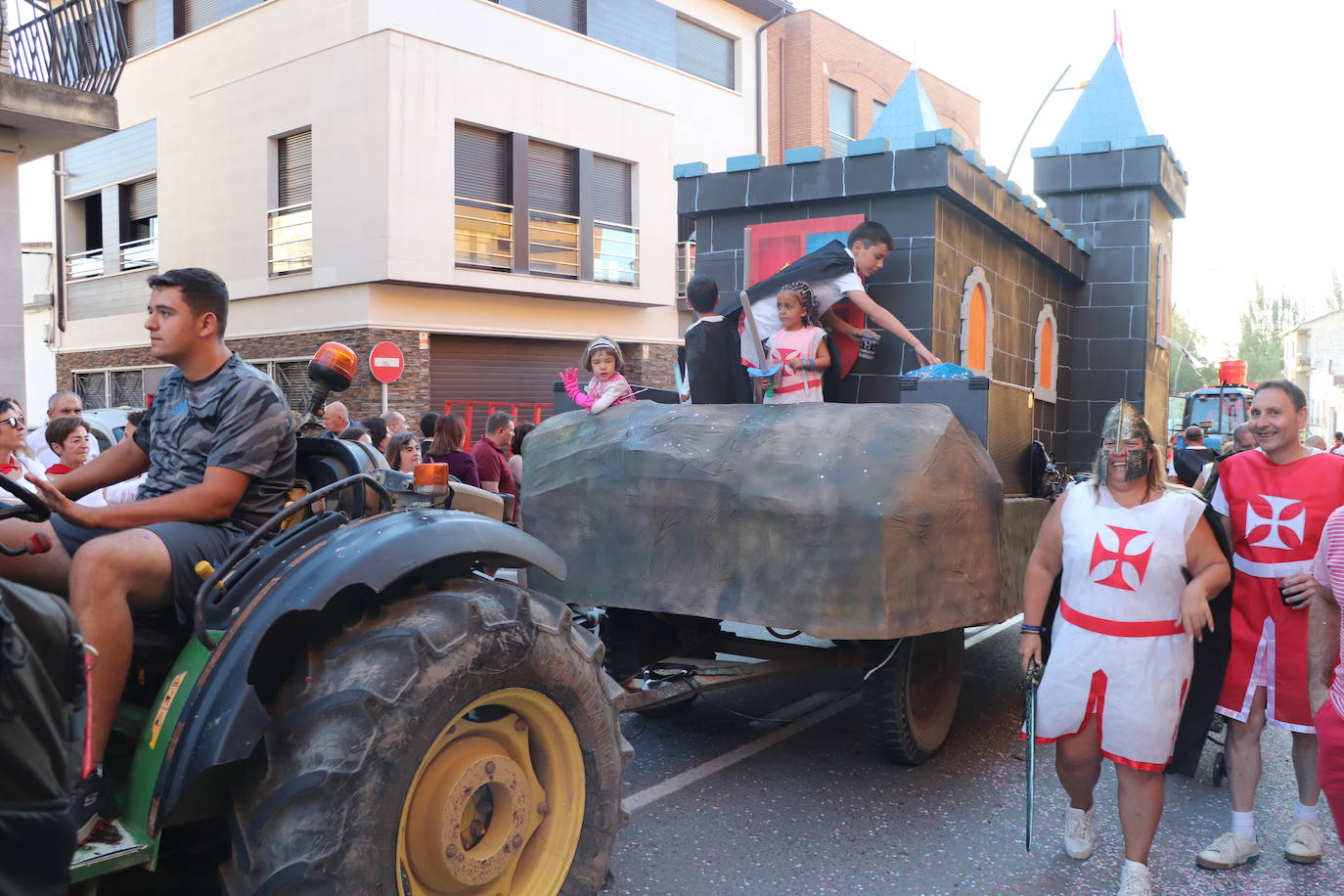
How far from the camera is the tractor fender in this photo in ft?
8.42

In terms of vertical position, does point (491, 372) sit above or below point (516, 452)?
above

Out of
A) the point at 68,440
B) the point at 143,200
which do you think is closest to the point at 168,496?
the point at 68,440

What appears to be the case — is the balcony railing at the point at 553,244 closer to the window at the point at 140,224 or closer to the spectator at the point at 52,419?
the window at the point at 140,224

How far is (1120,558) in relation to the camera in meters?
3.82


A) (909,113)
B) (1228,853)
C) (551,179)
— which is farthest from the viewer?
(551,179)

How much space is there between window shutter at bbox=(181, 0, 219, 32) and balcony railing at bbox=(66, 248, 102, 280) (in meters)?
5.57

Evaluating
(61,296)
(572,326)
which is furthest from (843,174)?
(61,296)

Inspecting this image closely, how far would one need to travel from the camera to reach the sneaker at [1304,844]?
4195 millimetres

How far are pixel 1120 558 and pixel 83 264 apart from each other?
2527 cm

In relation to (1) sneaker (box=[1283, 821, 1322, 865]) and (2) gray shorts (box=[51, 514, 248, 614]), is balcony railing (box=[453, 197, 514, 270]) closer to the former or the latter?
A: (2) gray shorts (box=[51, 514, 248, 614])

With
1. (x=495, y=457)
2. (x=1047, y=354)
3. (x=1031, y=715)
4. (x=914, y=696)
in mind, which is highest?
(x=1047, y=354)

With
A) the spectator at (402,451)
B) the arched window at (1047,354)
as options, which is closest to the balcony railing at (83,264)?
the spectator at (402,451)

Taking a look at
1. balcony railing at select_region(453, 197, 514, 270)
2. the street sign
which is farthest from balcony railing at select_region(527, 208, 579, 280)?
Result: the street sign

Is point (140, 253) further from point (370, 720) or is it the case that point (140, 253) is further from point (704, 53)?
point (370, 720)
